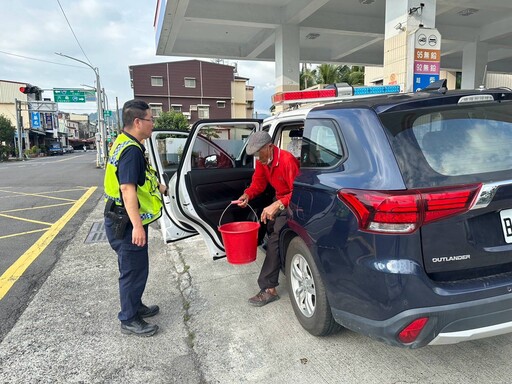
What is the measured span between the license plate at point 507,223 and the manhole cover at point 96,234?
17.6 feet

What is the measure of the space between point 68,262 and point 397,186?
14.4 ft

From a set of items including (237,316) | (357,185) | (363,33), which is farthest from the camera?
(363,33)

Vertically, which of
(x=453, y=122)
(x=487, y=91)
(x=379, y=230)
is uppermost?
(x=487, y=91)

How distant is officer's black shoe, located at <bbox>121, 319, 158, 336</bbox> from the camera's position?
3.04 metres

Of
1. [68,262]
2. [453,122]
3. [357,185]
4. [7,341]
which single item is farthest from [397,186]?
[68,262]

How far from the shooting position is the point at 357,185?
213 centimetres

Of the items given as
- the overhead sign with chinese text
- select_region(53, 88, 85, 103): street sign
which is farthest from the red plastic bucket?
select_region(53, 88, 85, 103): street sign

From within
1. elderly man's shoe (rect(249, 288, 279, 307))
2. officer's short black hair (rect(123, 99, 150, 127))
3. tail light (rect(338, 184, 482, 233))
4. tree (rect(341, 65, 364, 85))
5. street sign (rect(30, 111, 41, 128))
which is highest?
tree (rect(341, 65, 364, 85))

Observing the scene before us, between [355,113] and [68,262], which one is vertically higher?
Answer: [355,113]

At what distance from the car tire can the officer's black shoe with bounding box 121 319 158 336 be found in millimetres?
1187

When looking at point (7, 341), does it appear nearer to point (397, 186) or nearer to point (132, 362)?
point (132, 362)

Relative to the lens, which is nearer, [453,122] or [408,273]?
[408,273]

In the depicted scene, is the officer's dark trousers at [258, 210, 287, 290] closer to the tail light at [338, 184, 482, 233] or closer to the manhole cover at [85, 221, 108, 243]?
the tail light at [338, 184, 482, 233]

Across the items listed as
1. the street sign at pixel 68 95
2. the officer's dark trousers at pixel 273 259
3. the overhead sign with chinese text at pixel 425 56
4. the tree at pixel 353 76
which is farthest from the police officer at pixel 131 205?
the street sign at pixel 68 95
